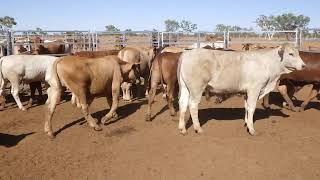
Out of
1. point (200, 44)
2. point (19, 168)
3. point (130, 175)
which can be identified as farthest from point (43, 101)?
point (200, 44)

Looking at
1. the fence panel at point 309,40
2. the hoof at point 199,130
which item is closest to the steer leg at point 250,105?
the hoof at point 199,130

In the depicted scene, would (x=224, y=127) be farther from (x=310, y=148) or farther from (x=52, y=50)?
(x=52, y=50)

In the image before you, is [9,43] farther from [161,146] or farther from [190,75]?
[161,146]

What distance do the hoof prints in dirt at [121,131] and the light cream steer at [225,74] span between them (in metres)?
1.06

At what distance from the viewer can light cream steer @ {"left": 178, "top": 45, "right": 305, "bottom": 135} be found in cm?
702

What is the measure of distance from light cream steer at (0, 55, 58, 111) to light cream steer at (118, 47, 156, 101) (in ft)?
6.73

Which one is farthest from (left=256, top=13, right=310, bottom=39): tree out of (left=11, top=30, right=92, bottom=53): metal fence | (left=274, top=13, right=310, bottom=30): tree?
(left=11, top=30, right=92, bottom=53): metal fence

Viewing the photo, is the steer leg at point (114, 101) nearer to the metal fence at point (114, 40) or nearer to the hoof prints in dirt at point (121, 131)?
the hoof prints in dirt at point (121, 131)

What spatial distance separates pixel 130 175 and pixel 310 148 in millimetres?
3101

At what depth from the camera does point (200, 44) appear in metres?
18.1

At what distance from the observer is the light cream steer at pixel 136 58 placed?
35.9 feet

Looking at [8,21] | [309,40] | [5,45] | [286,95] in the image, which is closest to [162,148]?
[286,95]

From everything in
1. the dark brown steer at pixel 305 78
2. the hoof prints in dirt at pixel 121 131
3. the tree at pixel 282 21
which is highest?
the tree at pixel 282 21

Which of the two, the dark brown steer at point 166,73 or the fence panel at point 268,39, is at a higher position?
the fence panel at point 268,39
